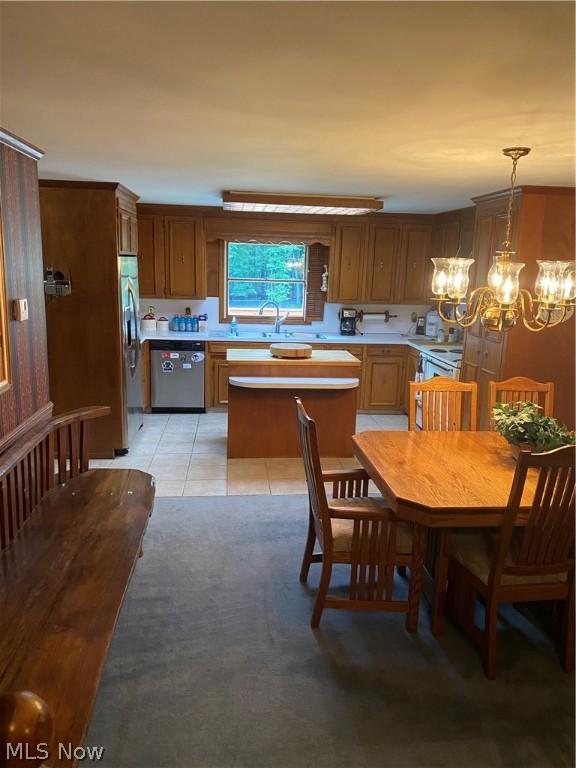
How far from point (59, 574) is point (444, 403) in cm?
239

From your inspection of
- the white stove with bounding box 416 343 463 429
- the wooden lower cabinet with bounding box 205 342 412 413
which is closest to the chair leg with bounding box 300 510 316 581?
the white stove with bounding box 416 343 463 429

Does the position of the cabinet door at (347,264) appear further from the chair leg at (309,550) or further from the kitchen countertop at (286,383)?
the chair leg at (309,550)

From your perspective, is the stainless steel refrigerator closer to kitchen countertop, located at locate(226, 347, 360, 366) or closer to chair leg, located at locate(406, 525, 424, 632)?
kitchen countertop, located at locate(226, 347, 360, 366)

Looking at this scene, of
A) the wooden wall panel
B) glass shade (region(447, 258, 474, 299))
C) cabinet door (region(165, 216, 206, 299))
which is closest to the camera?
the wooden wall panel

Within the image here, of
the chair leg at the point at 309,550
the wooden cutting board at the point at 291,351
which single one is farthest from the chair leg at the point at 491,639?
the wooden cutting board at the point at 291,351

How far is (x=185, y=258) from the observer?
609 cm

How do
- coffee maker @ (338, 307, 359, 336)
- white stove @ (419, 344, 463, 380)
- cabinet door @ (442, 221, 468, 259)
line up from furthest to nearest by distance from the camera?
1. coffee maker @ (338, 307, 359, 336)
2. cabinet door @ (442, 221, 468, 259)
3. white stove @ (419, 344, 463, 380)

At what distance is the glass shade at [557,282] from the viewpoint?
7.78 feet

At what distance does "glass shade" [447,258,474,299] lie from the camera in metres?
2.61

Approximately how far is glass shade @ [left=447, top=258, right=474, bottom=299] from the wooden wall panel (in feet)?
6.79

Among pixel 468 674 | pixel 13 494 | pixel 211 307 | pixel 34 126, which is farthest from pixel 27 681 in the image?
pixel 211 307

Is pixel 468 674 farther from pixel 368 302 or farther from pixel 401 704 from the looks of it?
pixel 368 302

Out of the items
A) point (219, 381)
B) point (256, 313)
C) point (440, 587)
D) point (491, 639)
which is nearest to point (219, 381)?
point (219, 381)

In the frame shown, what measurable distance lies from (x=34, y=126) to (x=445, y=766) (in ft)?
10.2
